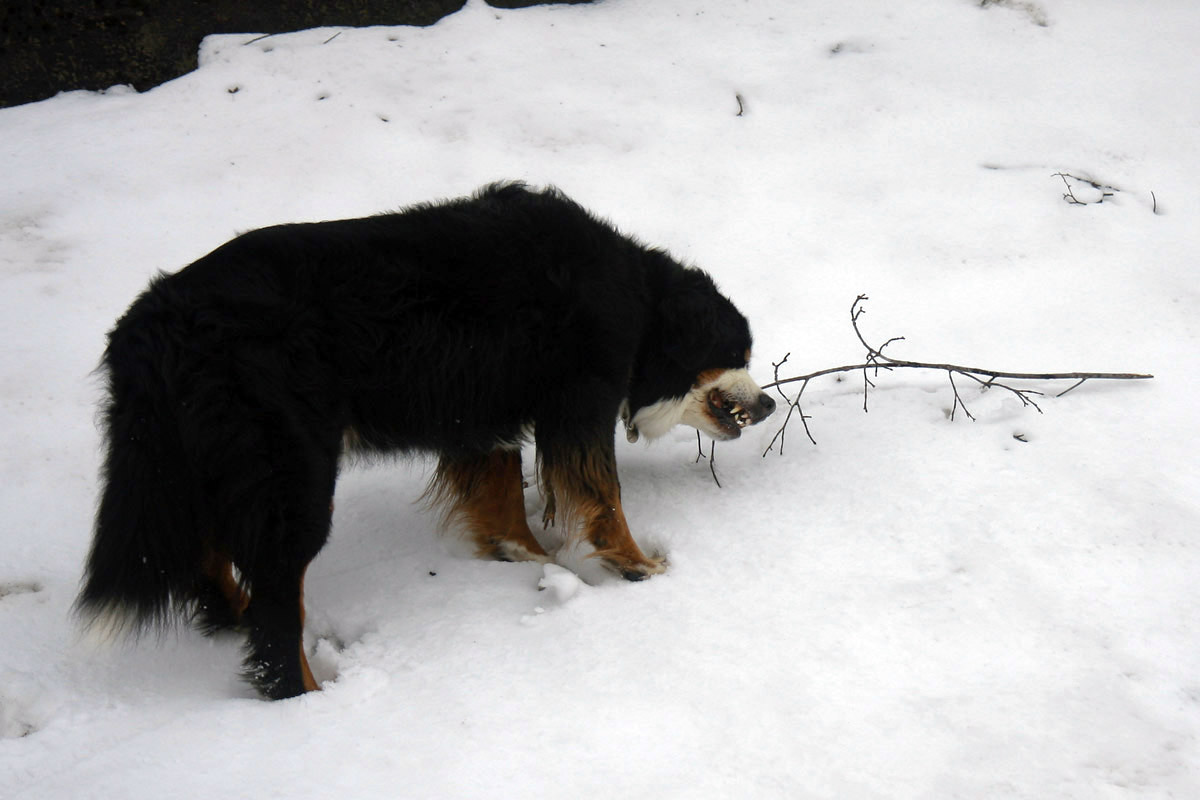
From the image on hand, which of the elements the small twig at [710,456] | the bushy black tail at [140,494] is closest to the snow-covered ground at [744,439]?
the small twig at [710,456]

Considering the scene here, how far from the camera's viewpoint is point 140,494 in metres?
2.53

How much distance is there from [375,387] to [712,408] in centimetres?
152

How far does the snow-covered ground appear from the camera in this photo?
7.56ft

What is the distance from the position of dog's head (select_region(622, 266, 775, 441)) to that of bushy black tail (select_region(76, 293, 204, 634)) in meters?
1.77

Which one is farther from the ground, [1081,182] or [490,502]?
[1081,182]

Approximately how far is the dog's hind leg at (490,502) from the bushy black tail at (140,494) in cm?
114

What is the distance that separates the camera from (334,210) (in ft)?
16.4

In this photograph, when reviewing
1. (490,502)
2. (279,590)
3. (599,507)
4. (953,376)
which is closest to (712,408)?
(599,507)

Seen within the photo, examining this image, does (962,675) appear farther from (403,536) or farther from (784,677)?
(403,536)

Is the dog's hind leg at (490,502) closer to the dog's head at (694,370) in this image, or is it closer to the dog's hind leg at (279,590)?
the dog's head at (694,370)

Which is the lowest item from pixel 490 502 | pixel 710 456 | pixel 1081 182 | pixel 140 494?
pixel 710 456

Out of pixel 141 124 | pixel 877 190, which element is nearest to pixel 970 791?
pixel 877 190

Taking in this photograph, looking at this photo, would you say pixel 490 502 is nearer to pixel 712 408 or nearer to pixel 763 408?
pixel 712 408

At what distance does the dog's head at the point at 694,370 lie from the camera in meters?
3.61
